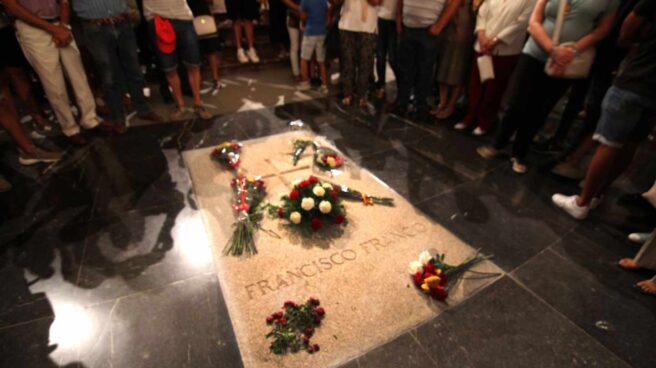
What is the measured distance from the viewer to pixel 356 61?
158 inches

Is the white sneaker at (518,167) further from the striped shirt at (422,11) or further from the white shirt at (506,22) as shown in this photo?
the striped shirt at (422,11)

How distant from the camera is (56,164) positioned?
2975 mm

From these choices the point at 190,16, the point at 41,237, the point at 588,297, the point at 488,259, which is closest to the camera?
the point at 588,297

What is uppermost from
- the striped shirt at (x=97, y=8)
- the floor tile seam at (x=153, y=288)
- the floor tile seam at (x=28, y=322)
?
the striped shirt at (x=97, y=8)

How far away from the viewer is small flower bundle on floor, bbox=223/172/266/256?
210 cm

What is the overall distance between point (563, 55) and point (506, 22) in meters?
0.74

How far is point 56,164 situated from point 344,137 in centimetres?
258

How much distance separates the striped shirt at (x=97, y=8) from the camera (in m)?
2.90

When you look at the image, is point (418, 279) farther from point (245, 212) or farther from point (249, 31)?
point (249, 31)

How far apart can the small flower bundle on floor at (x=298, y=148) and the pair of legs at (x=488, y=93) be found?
66.5 inches

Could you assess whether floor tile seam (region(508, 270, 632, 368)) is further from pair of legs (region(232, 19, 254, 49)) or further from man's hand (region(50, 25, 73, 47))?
pair of legs (region(232, 19, 254, 49))

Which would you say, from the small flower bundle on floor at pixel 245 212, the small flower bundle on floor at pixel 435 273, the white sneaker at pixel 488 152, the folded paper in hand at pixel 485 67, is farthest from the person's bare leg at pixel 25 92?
the white sneaker at pixel 488 152

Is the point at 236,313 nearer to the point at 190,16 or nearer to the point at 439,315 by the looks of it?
the point at 439,315

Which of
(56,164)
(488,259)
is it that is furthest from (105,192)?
(488,259)
